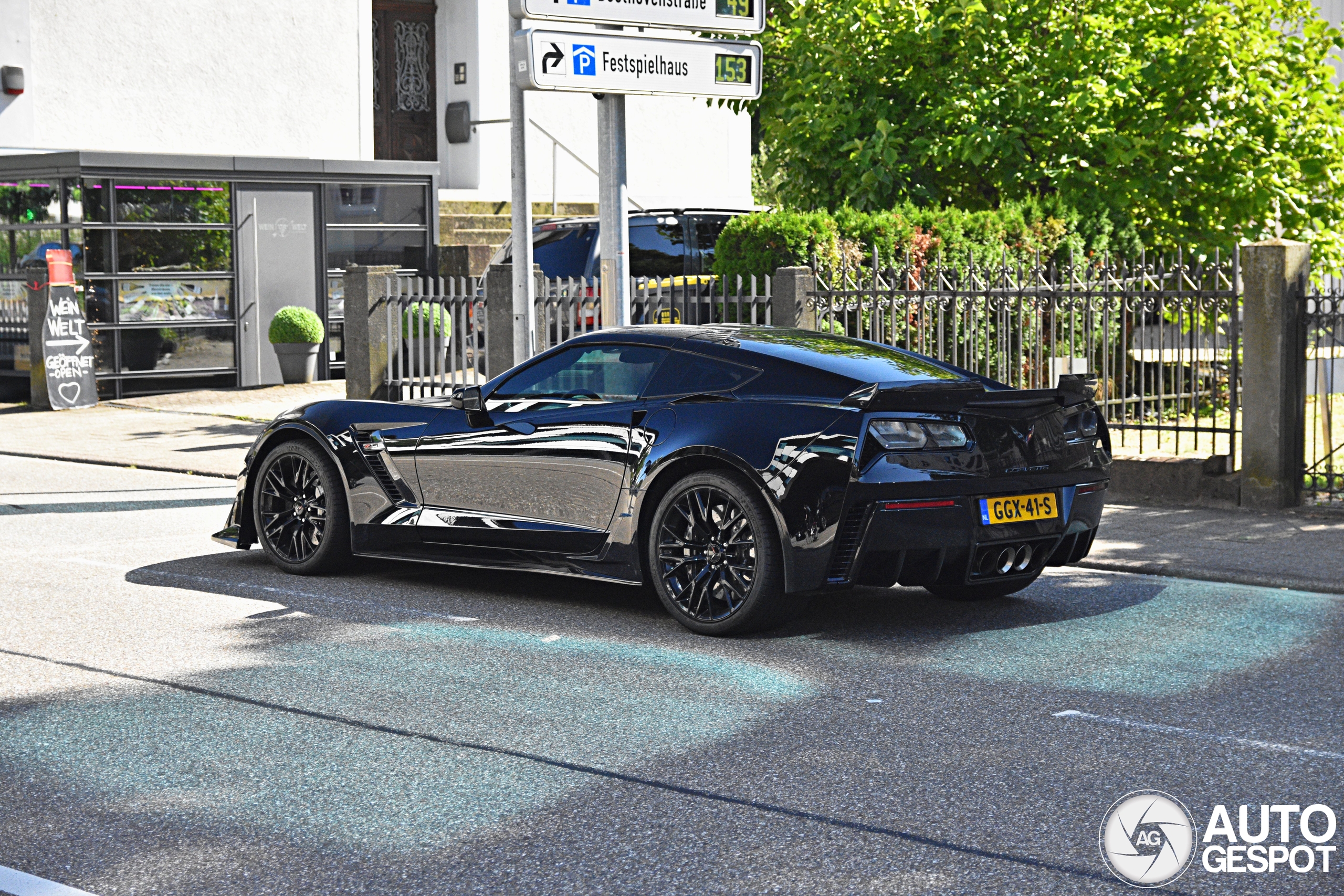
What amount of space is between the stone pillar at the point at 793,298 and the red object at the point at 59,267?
32.9 ft

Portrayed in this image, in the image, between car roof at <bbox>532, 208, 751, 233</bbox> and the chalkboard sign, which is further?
the chalkboard sign

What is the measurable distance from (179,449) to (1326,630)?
11136mm

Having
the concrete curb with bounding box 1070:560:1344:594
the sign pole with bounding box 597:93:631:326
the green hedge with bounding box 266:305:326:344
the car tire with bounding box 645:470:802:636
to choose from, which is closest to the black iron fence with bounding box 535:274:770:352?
the sign pole with bounding box 597:93:631:326

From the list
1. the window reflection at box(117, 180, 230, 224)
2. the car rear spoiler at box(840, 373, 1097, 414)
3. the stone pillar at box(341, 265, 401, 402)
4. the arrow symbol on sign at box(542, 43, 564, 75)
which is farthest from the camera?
the window reflection at box(117, 180, 230, 224)

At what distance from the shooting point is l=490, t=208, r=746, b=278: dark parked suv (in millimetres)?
17688

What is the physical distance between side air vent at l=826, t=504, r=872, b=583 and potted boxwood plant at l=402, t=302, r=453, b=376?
9924 millimetres

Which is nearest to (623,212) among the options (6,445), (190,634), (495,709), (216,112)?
(190,634)

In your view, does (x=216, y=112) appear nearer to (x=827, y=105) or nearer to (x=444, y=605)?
(x=827, y=105)

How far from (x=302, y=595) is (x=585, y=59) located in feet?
14.9

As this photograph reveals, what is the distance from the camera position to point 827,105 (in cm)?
1694

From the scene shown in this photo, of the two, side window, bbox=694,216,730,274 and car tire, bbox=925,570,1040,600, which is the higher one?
side window, bbox=694,216,730,274

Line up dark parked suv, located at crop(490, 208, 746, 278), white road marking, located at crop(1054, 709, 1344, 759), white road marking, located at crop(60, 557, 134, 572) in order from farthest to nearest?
dark parked suv, located at crop(490, 208, 746, 278)
white road marking, located at crop(60, 557, 134, 572)
white road marking, located at crop(1054, 709, 1344, 759)

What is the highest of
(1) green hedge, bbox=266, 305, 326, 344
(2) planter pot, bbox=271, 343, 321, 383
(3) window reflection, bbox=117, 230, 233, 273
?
(3) window reflection, bbox=117, 230, 233, 273

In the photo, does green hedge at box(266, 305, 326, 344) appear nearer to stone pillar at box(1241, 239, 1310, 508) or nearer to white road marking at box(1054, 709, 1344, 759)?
stone pillar at box(1241, 239, 1310, 508)
